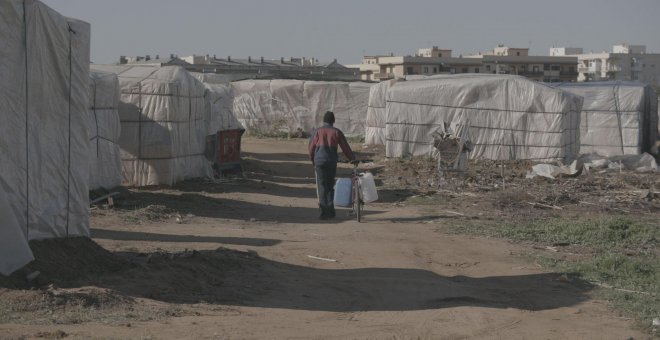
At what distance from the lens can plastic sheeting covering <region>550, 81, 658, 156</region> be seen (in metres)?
26.6

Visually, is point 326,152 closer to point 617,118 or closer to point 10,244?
point 10,244

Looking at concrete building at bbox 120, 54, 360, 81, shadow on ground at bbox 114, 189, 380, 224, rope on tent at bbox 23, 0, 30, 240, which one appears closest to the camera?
rope on tent at bbox 23, 0, 30, 240

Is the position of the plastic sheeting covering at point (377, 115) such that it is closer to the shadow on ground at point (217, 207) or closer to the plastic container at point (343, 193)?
the shadow on ground at point (217, 207)

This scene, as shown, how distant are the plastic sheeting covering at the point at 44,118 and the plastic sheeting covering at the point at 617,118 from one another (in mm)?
20766

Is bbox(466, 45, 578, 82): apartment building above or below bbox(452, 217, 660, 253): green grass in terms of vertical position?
above

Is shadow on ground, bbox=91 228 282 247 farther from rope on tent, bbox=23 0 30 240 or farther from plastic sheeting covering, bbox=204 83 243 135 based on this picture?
plastic sheeting covering, bbox=204 83 243 135

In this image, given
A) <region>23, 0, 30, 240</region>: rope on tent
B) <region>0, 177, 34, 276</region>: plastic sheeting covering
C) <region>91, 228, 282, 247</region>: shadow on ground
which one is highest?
<region>23, 0, 30, 240</region>: rope on tent

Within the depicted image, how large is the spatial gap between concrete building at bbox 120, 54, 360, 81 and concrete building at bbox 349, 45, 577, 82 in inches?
260

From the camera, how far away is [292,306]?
24.4 feet

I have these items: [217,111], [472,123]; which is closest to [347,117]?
[472,123]

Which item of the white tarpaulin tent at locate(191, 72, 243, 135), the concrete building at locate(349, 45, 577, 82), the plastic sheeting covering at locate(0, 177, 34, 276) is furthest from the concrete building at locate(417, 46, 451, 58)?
the plastic sheeting covering at locate(0, 177, 34, 276)

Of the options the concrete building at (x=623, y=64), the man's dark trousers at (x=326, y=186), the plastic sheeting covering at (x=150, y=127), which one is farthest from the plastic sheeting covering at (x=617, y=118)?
the concrete building at (x=623, y=64)

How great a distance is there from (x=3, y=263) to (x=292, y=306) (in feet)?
7.29

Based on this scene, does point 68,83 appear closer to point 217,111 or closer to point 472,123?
point 217,111
